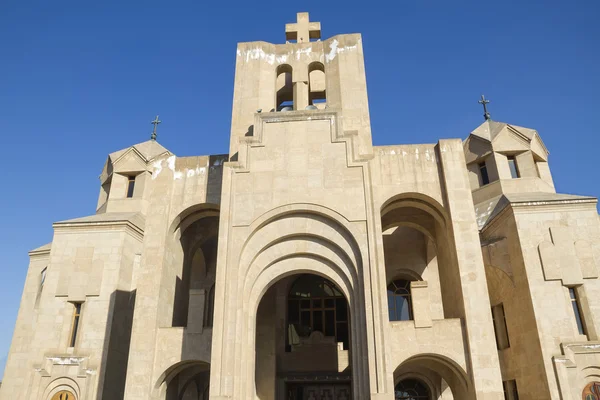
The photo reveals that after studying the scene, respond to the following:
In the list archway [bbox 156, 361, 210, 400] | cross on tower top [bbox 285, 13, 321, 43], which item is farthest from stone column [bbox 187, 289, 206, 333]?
cross on tower top [bbox 285, 13, 321, 43]

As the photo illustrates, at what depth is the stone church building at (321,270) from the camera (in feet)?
47.4

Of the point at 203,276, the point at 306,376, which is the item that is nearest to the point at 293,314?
the point at 306,376

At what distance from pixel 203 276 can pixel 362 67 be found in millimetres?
11541

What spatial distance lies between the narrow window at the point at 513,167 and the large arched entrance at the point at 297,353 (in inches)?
386

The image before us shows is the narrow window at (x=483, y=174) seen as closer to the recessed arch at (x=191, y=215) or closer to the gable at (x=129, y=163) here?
the recessed arch at (x=191, y=215)

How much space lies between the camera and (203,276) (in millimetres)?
22234

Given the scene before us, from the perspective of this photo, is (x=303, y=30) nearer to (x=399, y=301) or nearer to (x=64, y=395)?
(x=399, y=301)

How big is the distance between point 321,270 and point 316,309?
20.6 ft

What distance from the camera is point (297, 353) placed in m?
18.8

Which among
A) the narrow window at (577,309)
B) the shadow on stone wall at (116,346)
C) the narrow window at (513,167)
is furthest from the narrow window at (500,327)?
the shadow on stone wall at (116,346)

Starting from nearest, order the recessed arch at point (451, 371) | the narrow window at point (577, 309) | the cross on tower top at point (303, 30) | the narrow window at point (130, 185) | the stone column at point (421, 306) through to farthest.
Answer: the recessed arch at point (451, 371), the stone column at point (421, 306), the narrow window at point (577, 309), the cross on tower top at point (303, 30), the narrow window at point (130, 185)

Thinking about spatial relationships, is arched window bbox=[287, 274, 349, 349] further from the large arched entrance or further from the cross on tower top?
the cross on tower top

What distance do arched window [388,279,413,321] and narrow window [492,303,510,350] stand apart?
382 centimetres

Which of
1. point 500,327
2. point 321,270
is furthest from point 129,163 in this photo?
point 500,327
